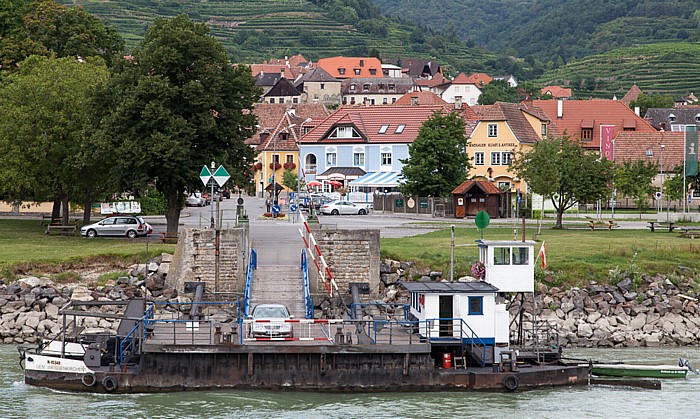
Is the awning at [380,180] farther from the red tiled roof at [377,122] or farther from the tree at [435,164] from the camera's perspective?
the tree at [435,164]

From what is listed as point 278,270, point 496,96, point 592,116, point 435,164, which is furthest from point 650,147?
point 496,96

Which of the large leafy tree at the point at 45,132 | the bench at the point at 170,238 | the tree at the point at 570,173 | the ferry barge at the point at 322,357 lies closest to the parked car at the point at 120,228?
the large leafy tree at the point at 45,132

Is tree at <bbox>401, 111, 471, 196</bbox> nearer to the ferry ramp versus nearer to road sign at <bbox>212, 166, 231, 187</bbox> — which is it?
the ferry ramp

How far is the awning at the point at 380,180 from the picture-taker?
88.9m

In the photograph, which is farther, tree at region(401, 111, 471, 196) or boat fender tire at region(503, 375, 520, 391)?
tree at region(401, 111, 471, 196)

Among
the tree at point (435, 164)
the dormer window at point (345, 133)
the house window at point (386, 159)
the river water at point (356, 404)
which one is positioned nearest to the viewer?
the river water at point (356, 404)

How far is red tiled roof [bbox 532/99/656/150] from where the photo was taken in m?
115

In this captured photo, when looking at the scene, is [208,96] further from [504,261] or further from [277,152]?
[277,152]

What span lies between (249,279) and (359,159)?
189 feet

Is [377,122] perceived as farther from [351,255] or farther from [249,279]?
[249,279]

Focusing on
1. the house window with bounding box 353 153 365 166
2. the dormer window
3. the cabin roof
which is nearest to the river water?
the cabin roof

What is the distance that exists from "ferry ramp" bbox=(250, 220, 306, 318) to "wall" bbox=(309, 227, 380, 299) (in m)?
1.48

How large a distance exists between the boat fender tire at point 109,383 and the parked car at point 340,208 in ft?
141

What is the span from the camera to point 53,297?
43375 mm
